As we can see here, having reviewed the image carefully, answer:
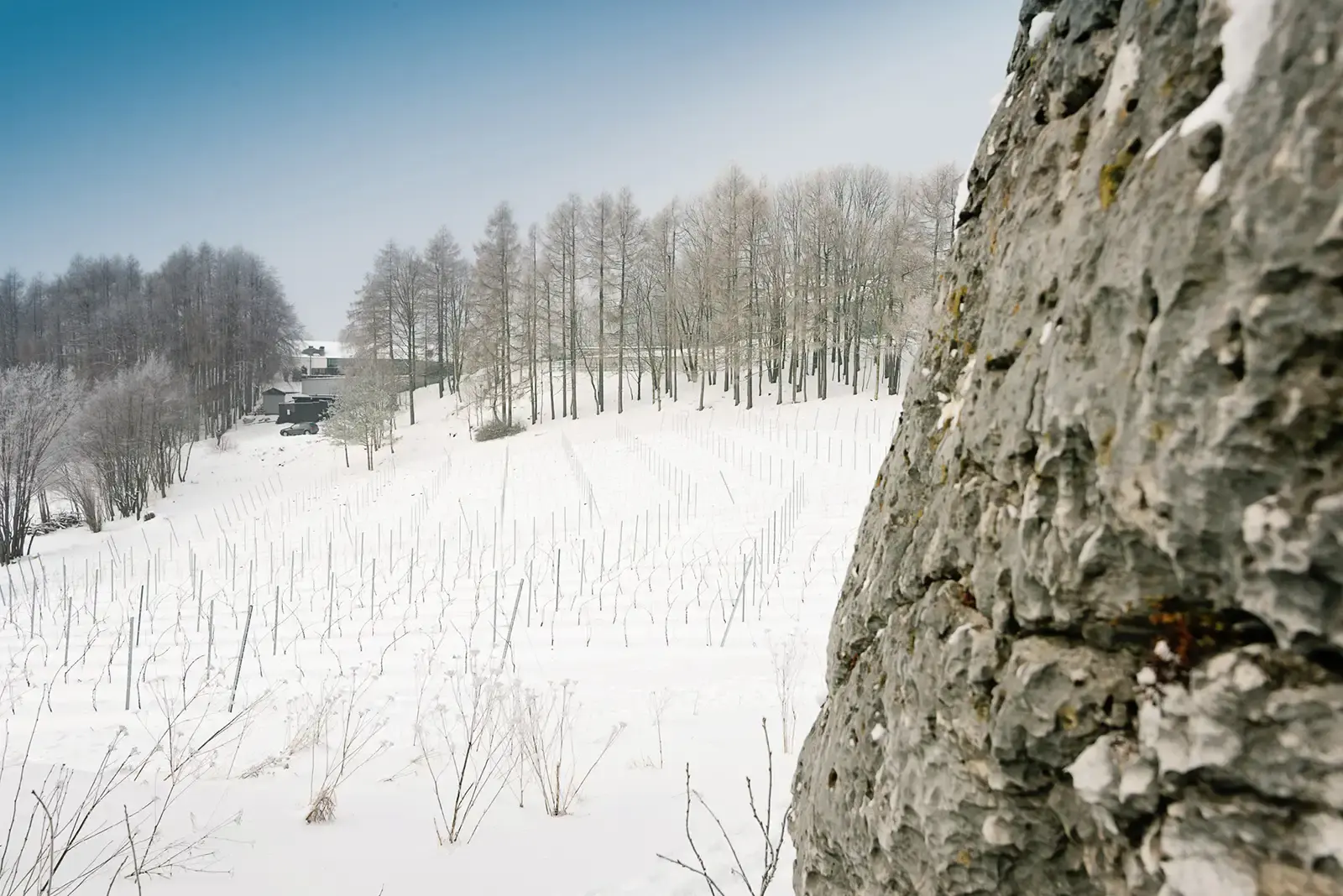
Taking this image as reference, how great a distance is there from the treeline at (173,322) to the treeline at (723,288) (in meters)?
13.4

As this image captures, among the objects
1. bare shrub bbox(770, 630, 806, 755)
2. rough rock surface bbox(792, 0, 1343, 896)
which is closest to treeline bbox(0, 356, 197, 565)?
bare shrub bbox(770, 630, 806, 755)

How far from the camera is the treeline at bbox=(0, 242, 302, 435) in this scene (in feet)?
122

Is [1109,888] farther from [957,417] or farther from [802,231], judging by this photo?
[802,231]

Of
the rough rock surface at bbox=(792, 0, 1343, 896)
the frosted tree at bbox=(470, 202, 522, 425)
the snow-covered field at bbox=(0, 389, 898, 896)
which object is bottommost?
the snow-covered field at bbox=(0, 389, 898, 896)

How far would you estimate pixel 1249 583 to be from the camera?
76cm

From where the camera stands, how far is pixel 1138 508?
0.89m

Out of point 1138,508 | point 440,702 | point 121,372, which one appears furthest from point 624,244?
point 1138,508

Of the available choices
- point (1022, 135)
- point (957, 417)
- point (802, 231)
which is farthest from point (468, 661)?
point (802, 231)

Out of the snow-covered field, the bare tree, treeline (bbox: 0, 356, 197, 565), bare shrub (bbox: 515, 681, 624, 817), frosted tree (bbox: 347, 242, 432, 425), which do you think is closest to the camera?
the snow-covered field

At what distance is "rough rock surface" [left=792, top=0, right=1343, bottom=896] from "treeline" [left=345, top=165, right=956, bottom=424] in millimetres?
23879

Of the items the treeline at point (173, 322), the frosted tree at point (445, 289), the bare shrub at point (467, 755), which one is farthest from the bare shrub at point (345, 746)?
the treeline at point (173, 322)

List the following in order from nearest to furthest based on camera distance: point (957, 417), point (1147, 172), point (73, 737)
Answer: point (1147, 172) → point (957, 417) → point (73, 737)

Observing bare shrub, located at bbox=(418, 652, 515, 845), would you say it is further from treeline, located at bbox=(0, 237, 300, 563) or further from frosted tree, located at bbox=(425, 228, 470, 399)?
frosted tree, located at bbox=(425, 228, 470, 399)

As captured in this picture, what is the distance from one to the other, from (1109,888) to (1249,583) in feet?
1.82
